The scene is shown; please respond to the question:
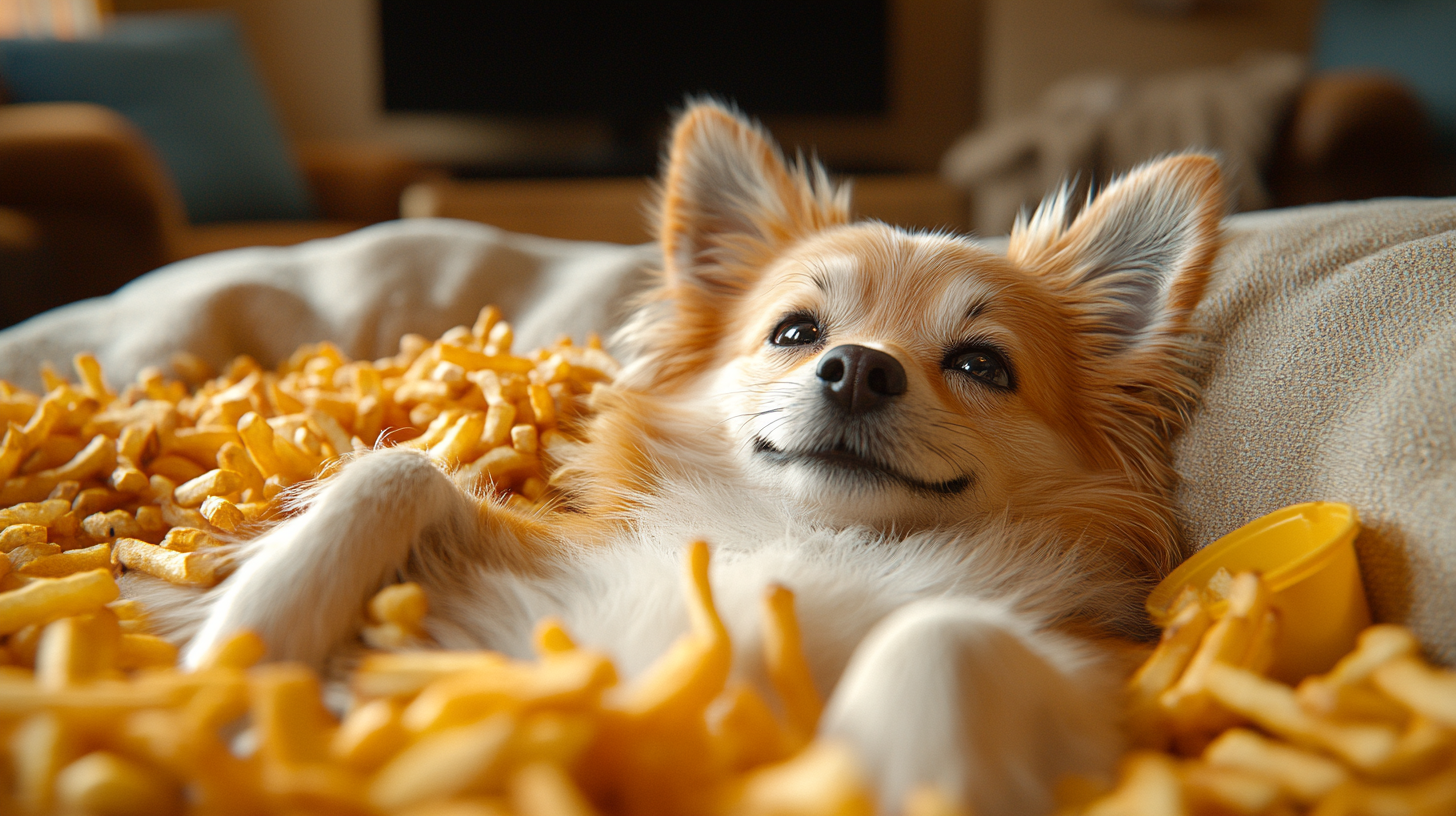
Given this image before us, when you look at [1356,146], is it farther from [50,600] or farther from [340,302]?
[50,600]

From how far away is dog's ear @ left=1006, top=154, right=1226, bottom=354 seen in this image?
134 cm

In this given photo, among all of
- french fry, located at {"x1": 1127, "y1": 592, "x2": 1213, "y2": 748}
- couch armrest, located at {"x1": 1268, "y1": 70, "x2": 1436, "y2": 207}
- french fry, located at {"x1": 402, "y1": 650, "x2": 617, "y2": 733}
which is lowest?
french fry, located at {"x1": 1127, "y1": 592, "x2": 1213, "y2": 748}

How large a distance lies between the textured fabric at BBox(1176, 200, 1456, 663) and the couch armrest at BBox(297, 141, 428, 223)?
4030mm

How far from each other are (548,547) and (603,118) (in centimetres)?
577

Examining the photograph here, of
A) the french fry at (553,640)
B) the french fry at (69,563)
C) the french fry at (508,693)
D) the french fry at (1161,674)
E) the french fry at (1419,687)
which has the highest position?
the french fry at (508,693)

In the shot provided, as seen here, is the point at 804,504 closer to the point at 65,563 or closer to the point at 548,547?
the point at 548,547

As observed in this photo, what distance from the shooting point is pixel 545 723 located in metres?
0.63

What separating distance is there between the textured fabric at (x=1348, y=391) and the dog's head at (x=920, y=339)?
0.09 meters

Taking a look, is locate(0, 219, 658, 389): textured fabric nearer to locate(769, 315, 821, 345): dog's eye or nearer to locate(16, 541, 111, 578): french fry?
locate(769, 315, 821, 345): dog's eye

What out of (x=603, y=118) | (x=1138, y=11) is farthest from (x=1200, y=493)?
(x=1138, y=11)

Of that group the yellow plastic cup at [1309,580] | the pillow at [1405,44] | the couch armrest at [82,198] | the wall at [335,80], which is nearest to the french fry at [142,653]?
the yellow plastic cup at [1309,580]

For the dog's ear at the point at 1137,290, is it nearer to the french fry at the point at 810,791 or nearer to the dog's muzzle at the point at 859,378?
the dog's muzzle at the point at 859,378

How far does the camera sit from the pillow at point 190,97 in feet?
12.4

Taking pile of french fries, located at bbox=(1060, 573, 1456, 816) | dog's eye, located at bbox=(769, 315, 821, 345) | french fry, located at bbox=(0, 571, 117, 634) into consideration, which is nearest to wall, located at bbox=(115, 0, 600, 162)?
dog's eye, located at bbox=(769, 315, 821, 345)
